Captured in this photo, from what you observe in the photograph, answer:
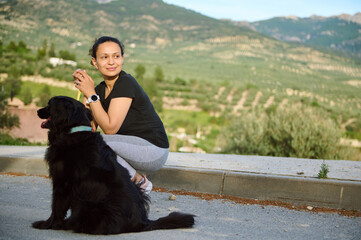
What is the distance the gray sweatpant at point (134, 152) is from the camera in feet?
14.5

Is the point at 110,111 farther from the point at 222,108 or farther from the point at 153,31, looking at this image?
the point at 153,31

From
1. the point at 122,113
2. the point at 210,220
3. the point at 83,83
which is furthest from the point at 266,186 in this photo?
the point at 83,83

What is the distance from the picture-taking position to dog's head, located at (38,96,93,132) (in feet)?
11.9

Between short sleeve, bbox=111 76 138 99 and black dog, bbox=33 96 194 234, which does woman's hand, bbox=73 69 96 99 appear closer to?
short sleeve, bbox=111 76 138 99

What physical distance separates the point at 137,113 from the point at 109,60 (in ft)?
2.13

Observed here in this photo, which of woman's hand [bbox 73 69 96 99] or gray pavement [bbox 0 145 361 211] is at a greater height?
woman's hand [bbox 73 69 96 99]

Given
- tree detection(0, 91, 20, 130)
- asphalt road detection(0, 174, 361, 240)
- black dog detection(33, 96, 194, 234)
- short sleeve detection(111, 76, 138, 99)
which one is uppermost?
short sleeve detection(111, 76, 138, 99)

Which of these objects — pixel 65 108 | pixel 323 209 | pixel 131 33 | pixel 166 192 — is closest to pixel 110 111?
pixel 65 108

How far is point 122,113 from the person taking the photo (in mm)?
4320

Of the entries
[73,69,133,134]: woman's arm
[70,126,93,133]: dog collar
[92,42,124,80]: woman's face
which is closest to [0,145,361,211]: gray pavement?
[73,69,133,134]: woman's arm

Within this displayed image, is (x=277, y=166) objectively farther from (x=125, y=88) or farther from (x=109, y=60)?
(x=109, y=60)

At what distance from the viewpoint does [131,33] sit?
15650 centimetres

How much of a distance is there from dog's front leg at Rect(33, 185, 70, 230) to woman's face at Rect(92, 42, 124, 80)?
4.74ft

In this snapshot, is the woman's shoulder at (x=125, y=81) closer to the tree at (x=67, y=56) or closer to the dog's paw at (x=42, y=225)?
the dog's paw at (x=42, y=225)
